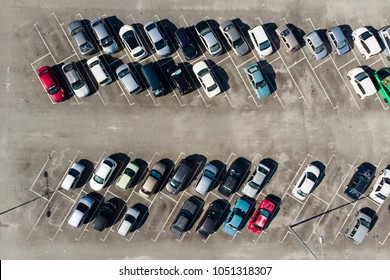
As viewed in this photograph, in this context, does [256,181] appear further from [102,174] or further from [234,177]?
[102,174]

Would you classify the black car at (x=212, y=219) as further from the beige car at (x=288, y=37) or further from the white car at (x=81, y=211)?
the beige car at (x=288, y=37)

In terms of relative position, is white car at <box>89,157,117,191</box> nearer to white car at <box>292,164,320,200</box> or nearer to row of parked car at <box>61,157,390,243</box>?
row of parked car at <box>61,157,390,243</box>

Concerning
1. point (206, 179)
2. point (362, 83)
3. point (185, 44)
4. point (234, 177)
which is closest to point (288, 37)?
point (362, 83)

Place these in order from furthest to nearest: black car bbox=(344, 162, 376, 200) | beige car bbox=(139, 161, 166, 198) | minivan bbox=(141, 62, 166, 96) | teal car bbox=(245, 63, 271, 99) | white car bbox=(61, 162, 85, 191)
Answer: black car bbox=(344, 162, 376, 200) < teal car bbox=(245, 63, 271, 99) < minivan bbox=(141, 62, 166, 96) < beige car bbox=(139, 161, 166, 198) < white car bbox=(61, 162, 85, 191)

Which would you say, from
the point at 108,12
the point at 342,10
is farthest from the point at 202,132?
the point at 342,10

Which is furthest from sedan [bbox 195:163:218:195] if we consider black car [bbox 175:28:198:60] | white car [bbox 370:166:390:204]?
white car [bbox 370:166:390:204]

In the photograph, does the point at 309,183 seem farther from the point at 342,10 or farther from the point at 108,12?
the point at 108,12

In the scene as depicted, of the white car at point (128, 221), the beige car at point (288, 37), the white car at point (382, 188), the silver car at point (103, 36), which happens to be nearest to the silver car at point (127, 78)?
the silver car at point (103, 36)
